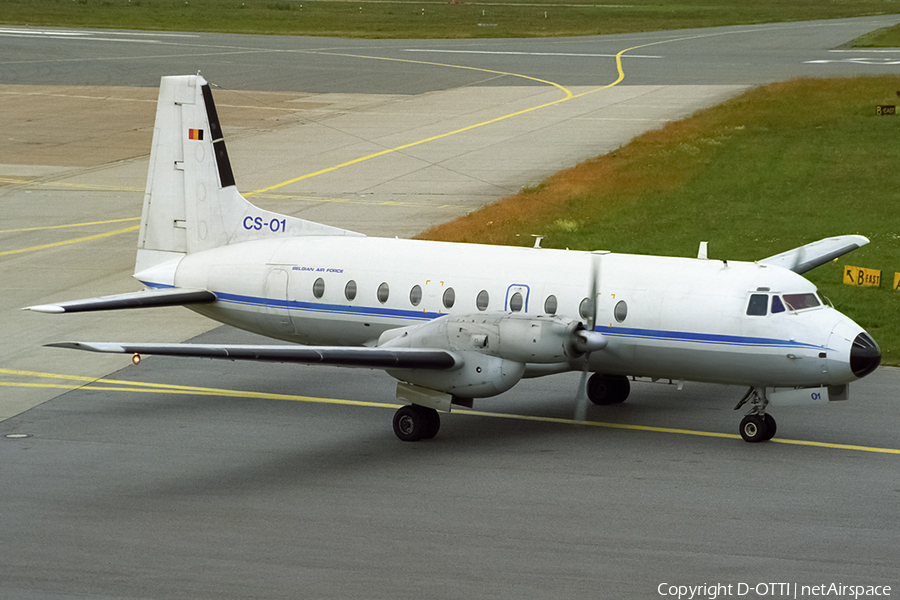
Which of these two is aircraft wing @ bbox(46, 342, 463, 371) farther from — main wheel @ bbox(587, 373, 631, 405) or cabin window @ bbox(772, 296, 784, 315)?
cabin window @ bbox(772, 296, 784, 315)

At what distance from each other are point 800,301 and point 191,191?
13.0 meters

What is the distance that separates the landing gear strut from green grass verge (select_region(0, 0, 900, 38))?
81886 mm

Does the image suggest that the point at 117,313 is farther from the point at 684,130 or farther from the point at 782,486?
the point at 684,130

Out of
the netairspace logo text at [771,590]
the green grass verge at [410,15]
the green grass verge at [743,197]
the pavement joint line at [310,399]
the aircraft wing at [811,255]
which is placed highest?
the green grass verge at [410,15]

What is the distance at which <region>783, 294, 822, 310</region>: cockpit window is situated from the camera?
1983 cm

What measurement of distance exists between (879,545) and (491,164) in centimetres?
3462

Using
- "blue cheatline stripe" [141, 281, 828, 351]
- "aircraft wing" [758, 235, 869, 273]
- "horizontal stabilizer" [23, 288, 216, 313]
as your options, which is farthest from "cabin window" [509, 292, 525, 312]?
"horizontal stabilizer" [23, 288, 216, 313]

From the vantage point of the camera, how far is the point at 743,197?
1690 inches

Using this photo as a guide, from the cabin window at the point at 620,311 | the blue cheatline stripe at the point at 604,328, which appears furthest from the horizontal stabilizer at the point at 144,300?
the cabin window at the point at 620,311

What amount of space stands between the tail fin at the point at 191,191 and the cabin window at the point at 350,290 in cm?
245

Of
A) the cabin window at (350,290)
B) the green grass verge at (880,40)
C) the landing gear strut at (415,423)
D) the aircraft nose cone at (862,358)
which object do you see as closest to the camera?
the aircraft nose cone at (862,358)

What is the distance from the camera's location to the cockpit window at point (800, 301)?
19.8 m

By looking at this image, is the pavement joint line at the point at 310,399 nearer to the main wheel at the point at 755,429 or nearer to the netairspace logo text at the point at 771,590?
the main wheel at the point at 755,429

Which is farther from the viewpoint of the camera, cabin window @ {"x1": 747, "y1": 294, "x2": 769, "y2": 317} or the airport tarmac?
cabin window @ {"x1": 747, "y1": 294, "x2": 769, "y2": 317}
